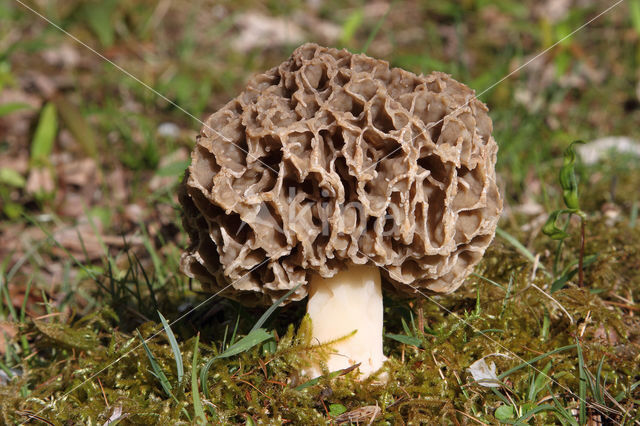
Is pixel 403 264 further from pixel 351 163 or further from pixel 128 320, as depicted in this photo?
pixel 128 320

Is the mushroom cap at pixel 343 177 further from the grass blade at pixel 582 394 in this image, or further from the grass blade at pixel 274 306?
the grass blade at pixel 582 394

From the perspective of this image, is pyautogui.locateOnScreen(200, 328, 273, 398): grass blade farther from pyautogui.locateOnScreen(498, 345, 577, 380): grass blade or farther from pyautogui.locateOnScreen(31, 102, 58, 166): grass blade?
pyautogui.locateOnScreen(31, 102, 58, 166): grass blade

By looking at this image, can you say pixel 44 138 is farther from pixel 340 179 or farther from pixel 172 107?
pixel 340 179

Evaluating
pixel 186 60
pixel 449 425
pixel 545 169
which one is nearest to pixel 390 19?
pixel 186 60

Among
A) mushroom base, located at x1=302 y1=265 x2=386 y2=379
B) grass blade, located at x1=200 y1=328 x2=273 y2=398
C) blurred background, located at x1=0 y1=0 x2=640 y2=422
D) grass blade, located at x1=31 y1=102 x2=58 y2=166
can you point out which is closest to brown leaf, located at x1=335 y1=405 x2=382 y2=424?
mushroom base, located at x1=302 y1=265 x2=386 y2=379

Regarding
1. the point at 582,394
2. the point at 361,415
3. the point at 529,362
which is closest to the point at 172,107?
the point at 361,415

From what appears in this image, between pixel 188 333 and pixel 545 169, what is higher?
pixel 545 169

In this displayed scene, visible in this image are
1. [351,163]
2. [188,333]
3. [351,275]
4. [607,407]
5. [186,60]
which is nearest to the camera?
[351,163]
